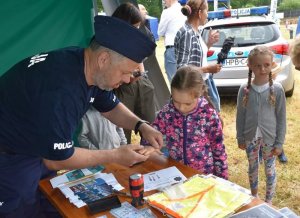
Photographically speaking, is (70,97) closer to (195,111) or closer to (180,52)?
(195,111)

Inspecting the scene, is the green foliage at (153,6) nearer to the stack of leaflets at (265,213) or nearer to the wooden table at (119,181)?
the wooden table at (119,181)

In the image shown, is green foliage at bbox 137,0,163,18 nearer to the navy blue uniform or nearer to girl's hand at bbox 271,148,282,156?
girl's hand at bbox 271,148,282,156

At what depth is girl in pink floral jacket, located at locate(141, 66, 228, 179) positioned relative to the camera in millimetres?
2223

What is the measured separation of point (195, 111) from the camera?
2232mm

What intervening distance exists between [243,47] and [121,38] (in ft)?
14.2

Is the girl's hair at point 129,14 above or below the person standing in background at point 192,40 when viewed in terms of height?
above

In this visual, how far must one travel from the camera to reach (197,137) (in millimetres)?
2232

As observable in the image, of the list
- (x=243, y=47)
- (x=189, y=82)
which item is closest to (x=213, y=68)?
(x=189, y=82)

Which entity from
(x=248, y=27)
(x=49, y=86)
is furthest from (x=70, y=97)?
(x=248, y=27)

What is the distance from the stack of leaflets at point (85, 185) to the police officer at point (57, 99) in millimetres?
177

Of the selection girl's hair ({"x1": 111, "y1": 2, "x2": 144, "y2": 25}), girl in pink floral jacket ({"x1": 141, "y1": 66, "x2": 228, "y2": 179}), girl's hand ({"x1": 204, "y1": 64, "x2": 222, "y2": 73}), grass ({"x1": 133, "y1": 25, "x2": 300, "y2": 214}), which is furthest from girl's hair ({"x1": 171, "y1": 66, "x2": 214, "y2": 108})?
grass ({"x1": 133, "y1": 25, "x2": 300, "y2": 214})

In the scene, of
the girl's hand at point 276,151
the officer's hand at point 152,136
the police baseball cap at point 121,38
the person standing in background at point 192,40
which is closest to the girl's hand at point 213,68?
the person standing in background at point 192,40

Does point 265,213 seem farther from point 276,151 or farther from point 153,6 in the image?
point 153,6

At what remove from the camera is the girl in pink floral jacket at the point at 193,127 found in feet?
7.29
